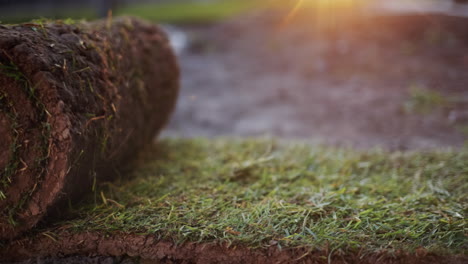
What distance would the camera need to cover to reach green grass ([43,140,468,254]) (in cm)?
240

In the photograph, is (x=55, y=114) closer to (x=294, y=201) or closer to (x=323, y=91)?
(x=294, y=201)

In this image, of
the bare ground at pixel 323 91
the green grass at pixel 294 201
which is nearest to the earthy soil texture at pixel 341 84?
the bare ground at pixel 323 91

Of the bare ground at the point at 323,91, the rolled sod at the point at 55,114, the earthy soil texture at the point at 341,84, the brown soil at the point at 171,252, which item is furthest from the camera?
the earthy soil texture at the point at 341,84

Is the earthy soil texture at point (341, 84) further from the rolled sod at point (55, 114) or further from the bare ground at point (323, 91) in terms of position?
the rolled sod at point (55, 114)

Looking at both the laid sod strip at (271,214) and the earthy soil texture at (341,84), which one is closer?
the laid sod strip at (271,214)

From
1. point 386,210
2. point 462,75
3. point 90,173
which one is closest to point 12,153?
point 90,173

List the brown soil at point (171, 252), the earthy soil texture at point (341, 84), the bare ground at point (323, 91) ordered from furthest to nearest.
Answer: the earthy soil texture at point (341, 84) < the bare ground at point (323, 91) < the brown soil at point (171, 252)

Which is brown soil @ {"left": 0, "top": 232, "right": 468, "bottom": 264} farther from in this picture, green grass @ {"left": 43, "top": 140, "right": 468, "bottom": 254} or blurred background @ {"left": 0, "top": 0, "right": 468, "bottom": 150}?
blurred background @ {"left": 0, "top": 0, "right": 468, "bottom": 150}

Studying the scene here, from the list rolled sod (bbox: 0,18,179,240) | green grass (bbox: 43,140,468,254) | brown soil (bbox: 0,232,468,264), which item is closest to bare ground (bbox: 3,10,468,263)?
brown soil (bbox: 0,232,468,264)

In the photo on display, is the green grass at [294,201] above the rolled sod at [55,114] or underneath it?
underneath

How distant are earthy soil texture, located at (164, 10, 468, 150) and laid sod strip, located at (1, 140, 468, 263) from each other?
1.49 metres

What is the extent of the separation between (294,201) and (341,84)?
451 cm

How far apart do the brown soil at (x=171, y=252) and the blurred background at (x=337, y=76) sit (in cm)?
161

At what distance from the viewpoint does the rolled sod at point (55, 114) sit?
237 cm
